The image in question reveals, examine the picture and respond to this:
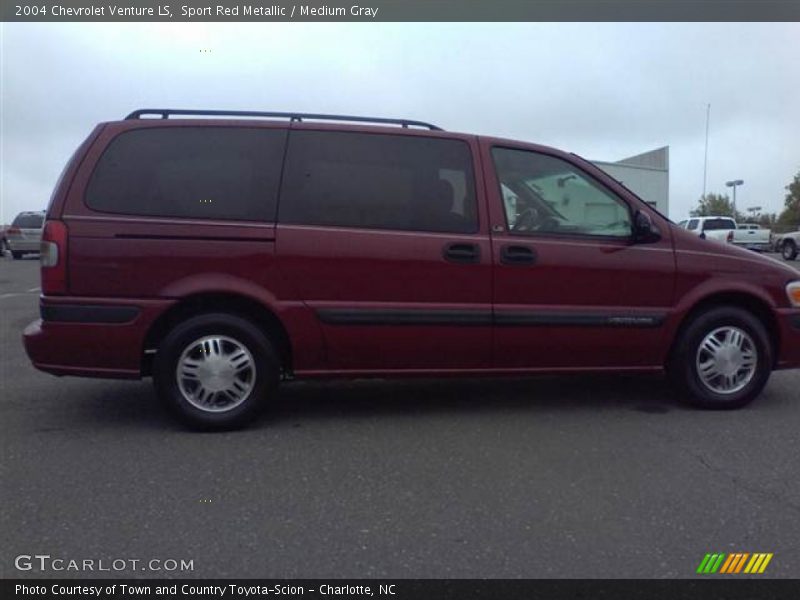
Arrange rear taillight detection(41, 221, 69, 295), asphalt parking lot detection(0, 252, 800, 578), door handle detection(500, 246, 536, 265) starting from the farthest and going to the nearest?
door handle detection(500, 246, 536, 265)
rear taillight detection(41, 221, 69, 295)
asphalt parking lot detection(0, 252, 800, 578)

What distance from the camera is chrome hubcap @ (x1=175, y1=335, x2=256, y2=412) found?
442cm

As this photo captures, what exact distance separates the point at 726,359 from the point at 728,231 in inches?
934

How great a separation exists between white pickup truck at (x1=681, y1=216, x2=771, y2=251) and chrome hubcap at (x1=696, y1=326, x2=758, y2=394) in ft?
66.2

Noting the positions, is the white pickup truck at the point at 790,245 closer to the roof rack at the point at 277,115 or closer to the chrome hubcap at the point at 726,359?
the chrome hubcap at the point at 726,359

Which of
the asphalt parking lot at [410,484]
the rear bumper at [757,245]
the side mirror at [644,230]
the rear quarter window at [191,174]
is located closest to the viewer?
the asphalt parking lot at [410,484]

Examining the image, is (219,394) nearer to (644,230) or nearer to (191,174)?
(191,174)

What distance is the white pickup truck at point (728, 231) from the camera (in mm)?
26181

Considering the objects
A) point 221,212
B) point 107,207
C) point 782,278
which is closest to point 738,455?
point 782,278

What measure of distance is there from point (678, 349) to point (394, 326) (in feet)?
6.48

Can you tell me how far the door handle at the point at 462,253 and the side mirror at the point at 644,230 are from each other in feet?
3.59

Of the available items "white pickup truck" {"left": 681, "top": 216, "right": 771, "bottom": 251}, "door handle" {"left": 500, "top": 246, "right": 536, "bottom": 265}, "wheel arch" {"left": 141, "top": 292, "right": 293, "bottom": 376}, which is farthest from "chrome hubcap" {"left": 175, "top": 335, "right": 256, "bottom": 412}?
"white pickup truck" {"left": 681, "top": 216, "right": 771, "bottom": 251}

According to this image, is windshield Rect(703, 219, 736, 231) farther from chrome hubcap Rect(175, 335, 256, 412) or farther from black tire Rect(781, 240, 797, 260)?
chrome hubcap Rect(175, 335, 256, 412)

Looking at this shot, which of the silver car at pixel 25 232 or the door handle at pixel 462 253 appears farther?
the silver car at pixel 25 232

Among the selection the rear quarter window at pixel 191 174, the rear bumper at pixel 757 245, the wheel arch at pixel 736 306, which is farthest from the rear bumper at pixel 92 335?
the rear bumper at pixel 757 245
